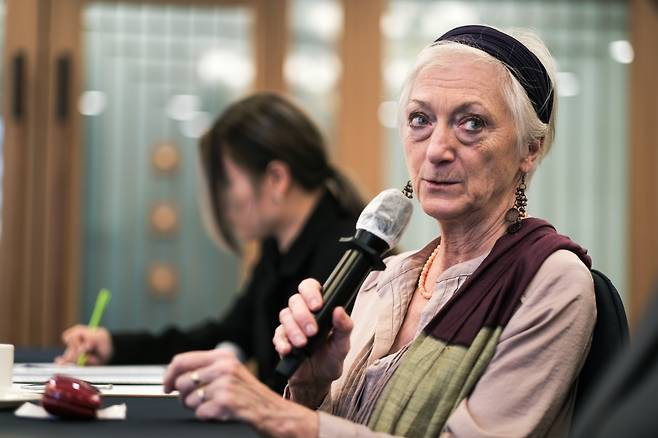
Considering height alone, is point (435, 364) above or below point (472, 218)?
below

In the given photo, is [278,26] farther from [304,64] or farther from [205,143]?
[205,143]

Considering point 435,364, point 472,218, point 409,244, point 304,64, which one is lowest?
point 409,244

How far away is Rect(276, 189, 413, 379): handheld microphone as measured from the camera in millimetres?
1232

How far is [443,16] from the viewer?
4.34 meters

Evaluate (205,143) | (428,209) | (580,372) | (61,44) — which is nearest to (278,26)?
(61,44)

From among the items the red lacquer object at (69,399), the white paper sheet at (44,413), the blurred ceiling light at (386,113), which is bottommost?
the white paper sheet at (44,413)

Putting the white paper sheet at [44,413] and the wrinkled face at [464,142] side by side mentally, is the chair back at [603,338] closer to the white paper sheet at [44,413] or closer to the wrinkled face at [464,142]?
the wrinkled face at [464,142]

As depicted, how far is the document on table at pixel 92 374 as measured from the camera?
5.79ft

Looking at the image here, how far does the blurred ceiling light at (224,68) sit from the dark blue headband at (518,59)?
2.73 metres

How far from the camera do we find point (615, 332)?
1307 millimetres

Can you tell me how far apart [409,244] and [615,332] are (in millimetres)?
2948

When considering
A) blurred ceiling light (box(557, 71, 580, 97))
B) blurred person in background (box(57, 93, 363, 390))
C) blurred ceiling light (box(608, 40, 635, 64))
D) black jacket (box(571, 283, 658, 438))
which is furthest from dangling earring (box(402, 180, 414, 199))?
blurred ceiling light (box(608, 40, 635, 64))

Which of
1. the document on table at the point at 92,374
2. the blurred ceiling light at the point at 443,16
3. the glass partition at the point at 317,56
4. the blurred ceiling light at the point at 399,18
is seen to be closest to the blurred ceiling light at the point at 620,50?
the blurred ceiling light at the point at 443,16

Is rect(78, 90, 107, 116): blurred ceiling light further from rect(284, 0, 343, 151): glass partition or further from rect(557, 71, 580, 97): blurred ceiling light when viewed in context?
rect(557, 71, 580, 97): blurred ceiling light
